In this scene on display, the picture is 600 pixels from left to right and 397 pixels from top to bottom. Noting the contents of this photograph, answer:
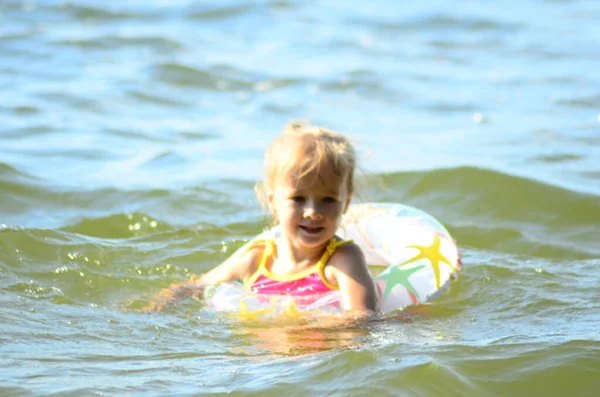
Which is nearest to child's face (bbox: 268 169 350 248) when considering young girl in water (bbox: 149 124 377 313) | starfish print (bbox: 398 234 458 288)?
young girl in water (bbox: 149 124 377 313)

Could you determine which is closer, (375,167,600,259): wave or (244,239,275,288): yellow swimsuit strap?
(244,239,275,288): yellow swimsuit strap

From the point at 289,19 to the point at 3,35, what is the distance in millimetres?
4559

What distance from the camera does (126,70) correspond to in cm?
1217

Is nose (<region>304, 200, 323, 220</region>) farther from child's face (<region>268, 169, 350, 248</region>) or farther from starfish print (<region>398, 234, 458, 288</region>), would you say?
starfish print (<region>398, 234, 458, 288</region>)

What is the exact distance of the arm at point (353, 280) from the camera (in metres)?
4.80

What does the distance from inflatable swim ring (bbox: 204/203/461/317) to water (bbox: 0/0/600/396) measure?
0.12m

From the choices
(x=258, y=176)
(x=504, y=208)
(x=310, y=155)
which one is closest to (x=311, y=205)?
(x=310, y=155)

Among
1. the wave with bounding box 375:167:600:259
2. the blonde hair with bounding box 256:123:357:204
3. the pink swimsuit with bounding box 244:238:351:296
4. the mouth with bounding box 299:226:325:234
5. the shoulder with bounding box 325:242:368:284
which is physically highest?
the blonde hair with bounding box 256:123:357:204

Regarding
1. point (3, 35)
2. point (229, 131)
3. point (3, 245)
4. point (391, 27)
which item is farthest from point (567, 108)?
point (3, 35)

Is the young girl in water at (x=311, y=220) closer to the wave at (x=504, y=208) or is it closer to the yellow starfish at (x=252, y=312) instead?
the yellow starfish at (x=252, y=312)

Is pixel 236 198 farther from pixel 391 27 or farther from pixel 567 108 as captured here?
pixel 391 27

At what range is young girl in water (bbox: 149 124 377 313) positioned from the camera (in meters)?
4.82

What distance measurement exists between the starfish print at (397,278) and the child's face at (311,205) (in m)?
0.43

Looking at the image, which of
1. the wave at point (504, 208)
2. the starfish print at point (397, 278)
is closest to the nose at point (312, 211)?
the starfish print at point (397, 278)
